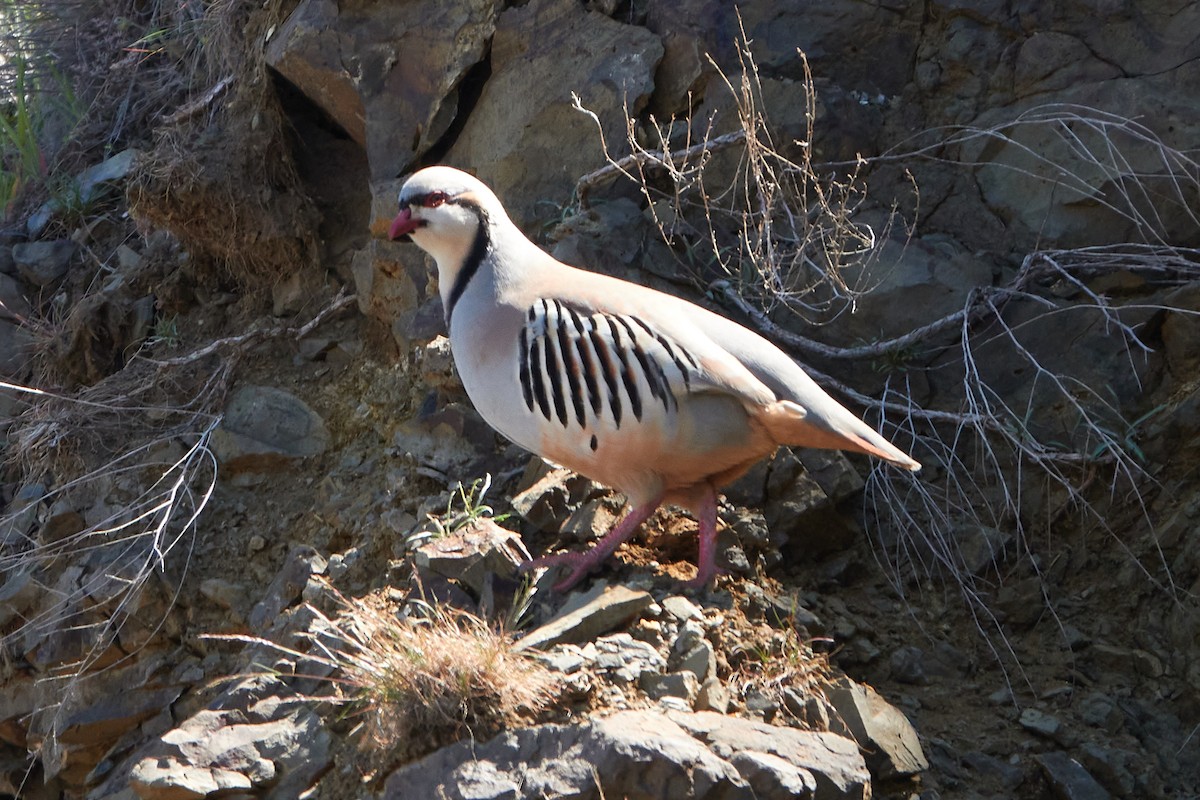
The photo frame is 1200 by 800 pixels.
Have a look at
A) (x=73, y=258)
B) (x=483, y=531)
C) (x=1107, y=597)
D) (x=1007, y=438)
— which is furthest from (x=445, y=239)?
(x=73, y=258)

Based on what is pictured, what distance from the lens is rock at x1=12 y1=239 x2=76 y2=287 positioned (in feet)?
20.8

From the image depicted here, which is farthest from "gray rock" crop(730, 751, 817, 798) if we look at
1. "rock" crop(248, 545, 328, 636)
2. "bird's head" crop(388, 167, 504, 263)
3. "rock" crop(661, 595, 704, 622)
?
"rock" crop(248, 545, 328, 636)

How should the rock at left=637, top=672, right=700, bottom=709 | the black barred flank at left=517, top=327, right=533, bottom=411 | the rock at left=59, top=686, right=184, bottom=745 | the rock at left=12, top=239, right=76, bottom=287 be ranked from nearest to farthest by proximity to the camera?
the rock at left=637, top=672, right=700, bottom=709 → the black barred flank at left=517, top=327, right=533, bottom=411 → the rock at left=59, top=686, right=184, bottom=745 → the rock at left=12, top=239, right=76, bottom=287

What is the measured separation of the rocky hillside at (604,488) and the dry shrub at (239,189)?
0.02 meters

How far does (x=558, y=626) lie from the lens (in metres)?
3.22

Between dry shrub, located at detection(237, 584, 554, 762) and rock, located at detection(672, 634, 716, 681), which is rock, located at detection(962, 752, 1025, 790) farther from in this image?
dry shrub, located at detection(237, 584, 554, 762)

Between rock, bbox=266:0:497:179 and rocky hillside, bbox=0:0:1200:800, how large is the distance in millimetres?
15

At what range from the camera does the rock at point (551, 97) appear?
16.6 ft

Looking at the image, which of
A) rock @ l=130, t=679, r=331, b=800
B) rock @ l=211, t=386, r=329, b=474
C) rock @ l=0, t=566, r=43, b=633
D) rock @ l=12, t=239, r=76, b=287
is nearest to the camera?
rock @ l=130, t=679, r=331, b=800

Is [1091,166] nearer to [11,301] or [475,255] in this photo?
[475,255]

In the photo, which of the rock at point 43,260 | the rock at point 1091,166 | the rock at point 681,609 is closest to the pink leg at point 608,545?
the rock at point 681,609

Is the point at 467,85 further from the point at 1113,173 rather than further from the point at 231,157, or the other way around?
the point at 1113,173

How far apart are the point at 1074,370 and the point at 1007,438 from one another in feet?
1.23

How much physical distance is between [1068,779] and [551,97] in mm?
3174
